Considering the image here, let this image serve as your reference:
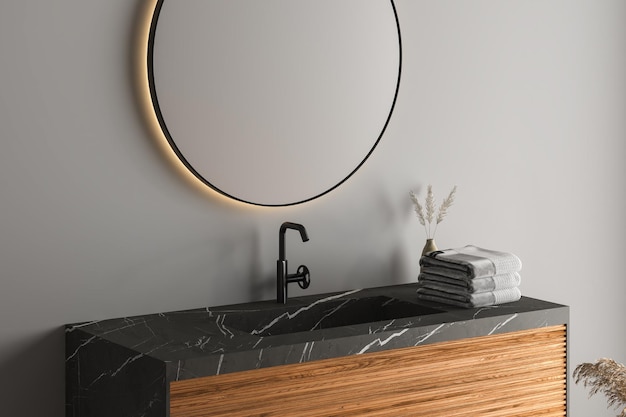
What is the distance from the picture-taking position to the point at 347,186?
290 cm

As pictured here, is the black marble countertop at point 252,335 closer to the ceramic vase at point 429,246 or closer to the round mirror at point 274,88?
the ceramic vase at point 429,246

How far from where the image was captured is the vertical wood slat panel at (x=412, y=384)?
2.08 metres

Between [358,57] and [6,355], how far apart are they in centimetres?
137

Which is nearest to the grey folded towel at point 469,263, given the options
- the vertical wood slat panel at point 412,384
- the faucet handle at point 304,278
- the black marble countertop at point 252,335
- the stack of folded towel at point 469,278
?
the stack of folded towel at point 469,278

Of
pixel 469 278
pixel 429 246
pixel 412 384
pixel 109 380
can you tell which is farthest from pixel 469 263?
pixel 109 380

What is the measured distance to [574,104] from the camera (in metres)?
3.37

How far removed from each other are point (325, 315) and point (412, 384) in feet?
1.54

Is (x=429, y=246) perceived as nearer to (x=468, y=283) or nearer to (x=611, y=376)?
(x=468, y=283)

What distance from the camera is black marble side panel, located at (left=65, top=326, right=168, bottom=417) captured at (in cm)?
202

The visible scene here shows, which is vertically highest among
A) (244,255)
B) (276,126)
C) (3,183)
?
(276,126)

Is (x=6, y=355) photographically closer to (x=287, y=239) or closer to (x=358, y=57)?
(x=287, y=239)

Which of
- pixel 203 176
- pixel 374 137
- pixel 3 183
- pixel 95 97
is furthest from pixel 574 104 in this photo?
pixel 3 183

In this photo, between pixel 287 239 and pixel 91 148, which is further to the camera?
pixel 287 239

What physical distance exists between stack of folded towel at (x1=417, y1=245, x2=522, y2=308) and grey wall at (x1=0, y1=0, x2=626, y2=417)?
0.94 ft
